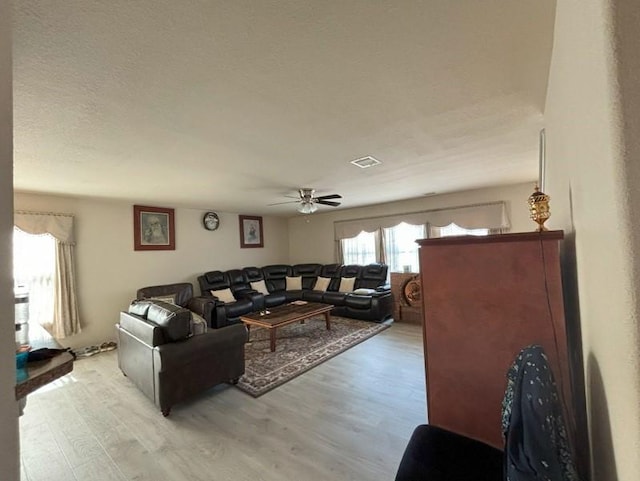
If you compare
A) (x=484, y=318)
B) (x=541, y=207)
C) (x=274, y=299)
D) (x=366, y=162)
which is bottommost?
(x=274, y=299)

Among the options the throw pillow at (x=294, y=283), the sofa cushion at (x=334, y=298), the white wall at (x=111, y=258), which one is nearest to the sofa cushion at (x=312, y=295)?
the sofa cushion at (x=334, y=298)

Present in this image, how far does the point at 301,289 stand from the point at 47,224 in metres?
4.64

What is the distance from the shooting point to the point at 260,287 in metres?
6.31

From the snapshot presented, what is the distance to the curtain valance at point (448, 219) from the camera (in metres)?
4.81

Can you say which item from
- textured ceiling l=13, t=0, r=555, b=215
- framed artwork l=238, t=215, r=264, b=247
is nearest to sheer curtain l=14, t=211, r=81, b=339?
Result: textured ceiling l=13, t=0, r=555, b=215

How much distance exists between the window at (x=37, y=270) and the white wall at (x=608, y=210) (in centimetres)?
565

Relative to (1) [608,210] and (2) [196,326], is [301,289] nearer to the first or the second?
(2) [196,326]

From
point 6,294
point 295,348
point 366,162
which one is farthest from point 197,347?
point 366,162

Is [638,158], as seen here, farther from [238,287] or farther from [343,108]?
[238,287]

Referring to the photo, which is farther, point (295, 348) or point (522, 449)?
point (295, 348)

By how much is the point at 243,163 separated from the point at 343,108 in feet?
4.72

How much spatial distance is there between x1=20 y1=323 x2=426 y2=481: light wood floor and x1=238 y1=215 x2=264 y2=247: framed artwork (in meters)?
4.15

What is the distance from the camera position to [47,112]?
175 cm

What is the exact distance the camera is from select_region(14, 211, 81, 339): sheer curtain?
3.91 metres
